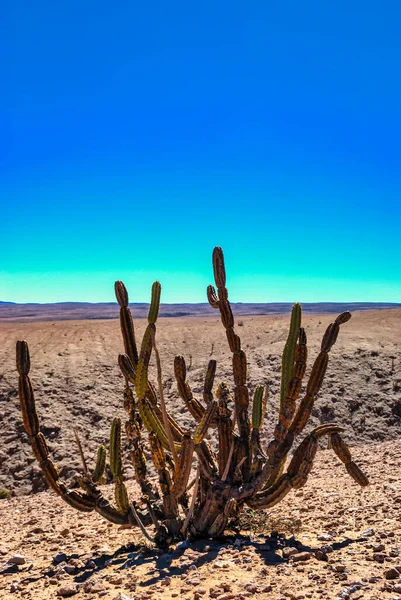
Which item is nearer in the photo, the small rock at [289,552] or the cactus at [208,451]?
the small rock at [289,552]

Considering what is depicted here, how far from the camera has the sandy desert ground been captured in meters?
4.68

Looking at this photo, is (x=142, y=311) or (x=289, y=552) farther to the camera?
(x=142, y=311)

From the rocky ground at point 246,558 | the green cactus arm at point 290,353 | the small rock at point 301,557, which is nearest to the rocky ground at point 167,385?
the rocky ground at point 246,558

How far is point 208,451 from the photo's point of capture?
6.37m

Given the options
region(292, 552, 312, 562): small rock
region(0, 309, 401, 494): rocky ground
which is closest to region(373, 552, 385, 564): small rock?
region(292, 552, 312, 562): small rock

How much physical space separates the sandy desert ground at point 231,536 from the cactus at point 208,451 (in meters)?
0.35

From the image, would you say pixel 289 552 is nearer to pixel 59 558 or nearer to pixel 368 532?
pixel 368 532

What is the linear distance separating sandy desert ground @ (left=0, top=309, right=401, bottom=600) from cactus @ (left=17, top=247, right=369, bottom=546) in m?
0.35

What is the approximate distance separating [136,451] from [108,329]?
Result: 21943 millimetres

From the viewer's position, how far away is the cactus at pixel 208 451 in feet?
19.5

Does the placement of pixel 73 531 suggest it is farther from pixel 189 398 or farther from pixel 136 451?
pixel 189 398

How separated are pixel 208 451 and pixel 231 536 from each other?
0.95 meters

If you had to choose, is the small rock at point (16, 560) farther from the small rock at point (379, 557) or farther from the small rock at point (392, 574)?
the small rock at point (392, 574)

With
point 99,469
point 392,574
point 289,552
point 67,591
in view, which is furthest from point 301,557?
point 99,469
